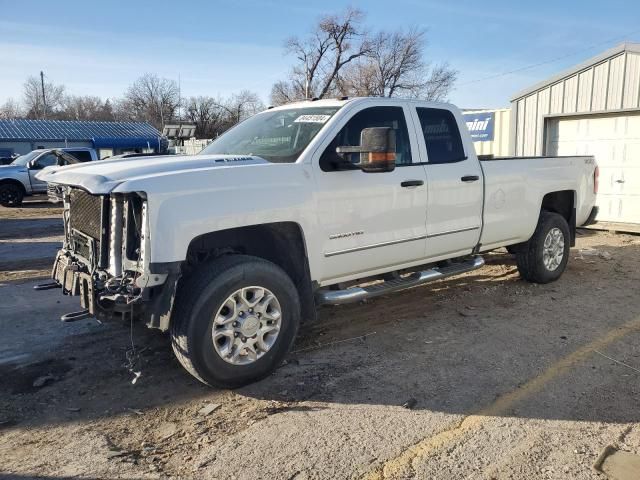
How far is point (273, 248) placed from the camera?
14.6ft

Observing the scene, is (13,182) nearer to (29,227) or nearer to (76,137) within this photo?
(29,227)

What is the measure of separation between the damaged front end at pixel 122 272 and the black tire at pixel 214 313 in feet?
0.48

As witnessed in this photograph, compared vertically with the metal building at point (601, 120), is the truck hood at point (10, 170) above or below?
below

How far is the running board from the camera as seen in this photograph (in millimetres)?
4578

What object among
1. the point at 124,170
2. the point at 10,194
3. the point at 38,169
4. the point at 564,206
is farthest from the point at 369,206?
the point at 10,194

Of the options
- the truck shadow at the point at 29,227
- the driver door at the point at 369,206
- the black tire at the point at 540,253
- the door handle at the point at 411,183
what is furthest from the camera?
the truck shadow at the point at 29,227

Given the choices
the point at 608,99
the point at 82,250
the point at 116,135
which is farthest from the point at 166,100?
the point at 82,250

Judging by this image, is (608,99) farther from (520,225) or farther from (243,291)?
(243,291)

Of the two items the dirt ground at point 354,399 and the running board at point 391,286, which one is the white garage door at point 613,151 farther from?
the running board at point 391,286

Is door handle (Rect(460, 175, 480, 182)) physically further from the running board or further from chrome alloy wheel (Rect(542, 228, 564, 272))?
chrome alloy wheel (Rect(542, 228, 564, 272))

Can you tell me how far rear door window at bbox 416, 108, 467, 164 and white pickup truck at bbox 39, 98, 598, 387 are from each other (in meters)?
0.02

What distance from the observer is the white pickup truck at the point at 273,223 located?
12.1 feet

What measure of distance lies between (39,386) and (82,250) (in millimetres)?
1062

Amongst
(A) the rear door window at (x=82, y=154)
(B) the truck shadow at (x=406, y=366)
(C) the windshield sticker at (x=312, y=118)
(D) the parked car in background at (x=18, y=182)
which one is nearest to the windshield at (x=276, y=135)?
(C) the windshield sticker at (x=312, y=118)
